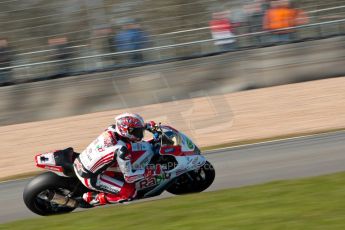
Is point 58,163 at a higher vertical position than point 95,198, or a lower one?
higher

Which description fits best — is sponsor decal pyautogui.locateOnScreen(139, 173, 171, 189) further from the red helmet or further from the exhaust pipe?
the exhaust pipe

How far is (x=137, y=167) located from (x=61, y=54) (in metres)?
10.4

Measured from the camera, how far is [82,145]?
15906 mm

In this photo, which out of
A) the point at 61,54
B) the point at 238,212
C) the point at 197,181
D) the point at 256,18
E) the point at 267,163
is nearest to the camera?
the point at 238,212

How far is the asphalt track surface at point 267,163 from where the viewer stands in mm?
10562

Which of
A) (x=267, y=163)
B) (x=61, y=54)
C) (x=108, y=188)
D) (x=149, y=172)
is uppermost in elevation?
(x=149, y=172)

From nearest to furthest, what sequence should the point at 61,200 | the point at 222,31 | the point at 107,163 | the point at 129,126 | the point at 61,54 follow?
the point at 129,126 < the point at 107,163 < the point at 61,200 < the point at 222,31 < the point at 61,54

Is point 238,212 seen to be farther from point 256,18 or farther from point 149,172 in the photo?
point 256,18

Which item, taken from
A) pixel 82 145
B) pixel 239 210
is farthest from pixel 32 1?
pixel 239 210

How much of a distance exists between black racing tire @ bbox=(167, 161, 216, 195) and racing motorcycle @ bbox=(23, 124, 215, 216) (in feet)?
0.04

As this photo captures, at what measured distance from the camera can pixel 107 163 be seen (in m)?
9.50

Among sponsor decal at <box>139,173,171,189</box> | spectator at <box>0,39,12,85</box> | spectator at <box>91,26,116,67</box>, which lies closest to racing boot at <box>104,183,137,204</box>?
sponsor decal at <box>139,173,171,189</box>

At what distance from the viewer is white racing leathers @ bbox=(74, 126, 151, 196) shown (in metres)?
9.39

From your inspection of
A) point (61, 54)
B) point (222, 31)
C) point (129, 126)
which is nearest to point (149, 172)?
point (129, 126)
